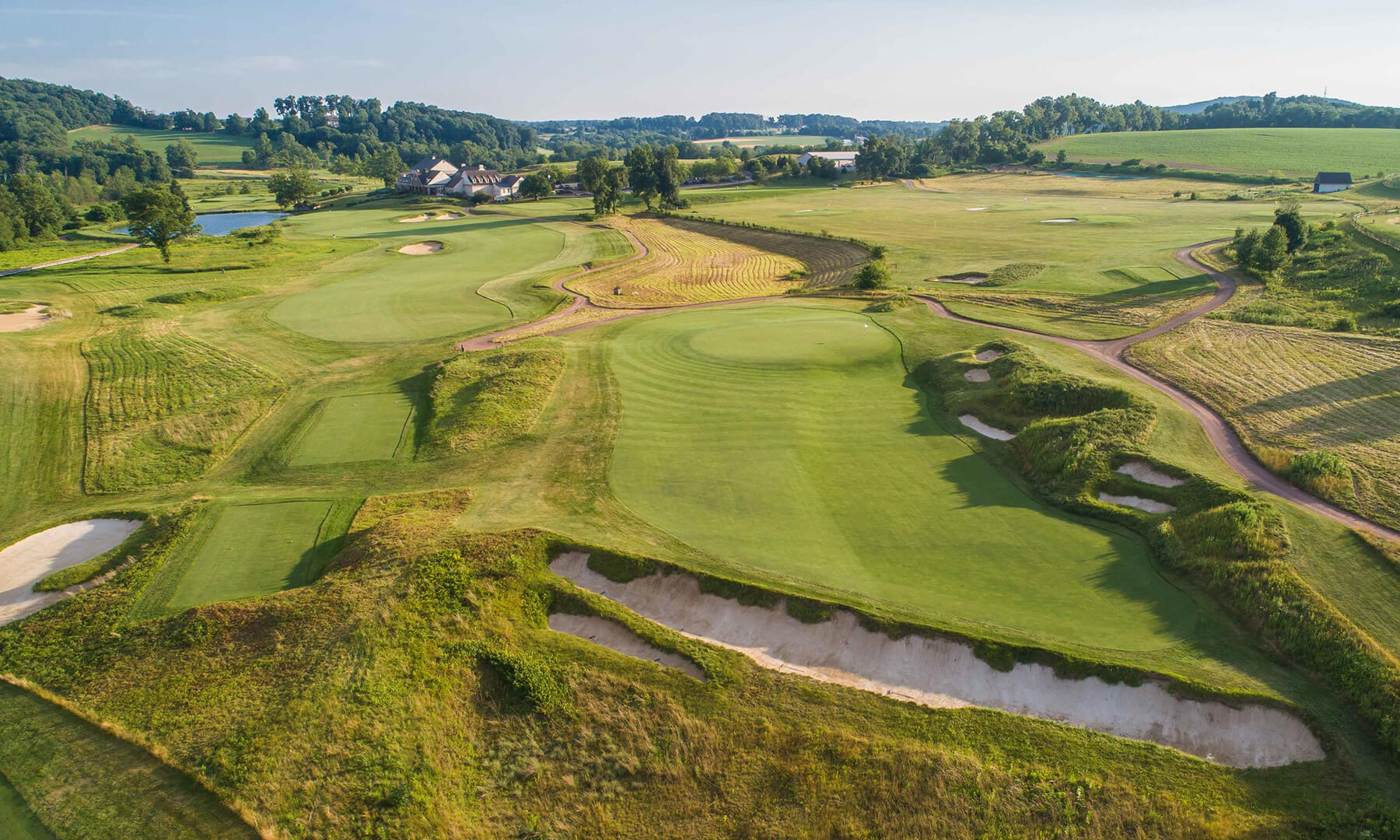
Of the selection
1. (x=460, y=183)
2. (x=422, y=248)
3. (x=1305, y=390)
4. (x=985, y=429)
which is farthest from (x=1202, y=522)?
(x=460, y=183)

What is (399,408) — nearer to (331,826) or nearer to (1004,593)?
(331,826)

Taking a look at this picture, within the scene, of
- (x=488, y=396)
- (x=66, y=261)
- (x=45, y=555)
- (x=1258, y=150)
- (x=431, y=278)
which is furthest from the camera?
(x=1258, y=150)

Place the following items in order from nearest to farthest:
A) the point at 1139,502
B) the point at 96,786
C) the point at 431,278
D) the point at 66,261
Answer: the point at 96,786 < the point at 1139,502 < the point at 431,278 < the point at 66,261

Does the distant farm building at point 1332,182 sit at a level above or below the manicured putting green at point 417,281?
above

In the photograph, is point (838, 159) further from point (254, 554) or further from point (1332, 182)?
point (254, 554)

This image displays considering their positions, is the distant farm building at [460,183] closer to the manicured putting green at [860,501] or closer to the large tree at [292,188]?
the large tree at [292,188]

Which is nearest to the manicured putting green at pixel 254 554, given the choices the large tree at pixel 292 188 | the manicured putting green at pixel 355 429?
the manicured putting green at pixel 355 429
